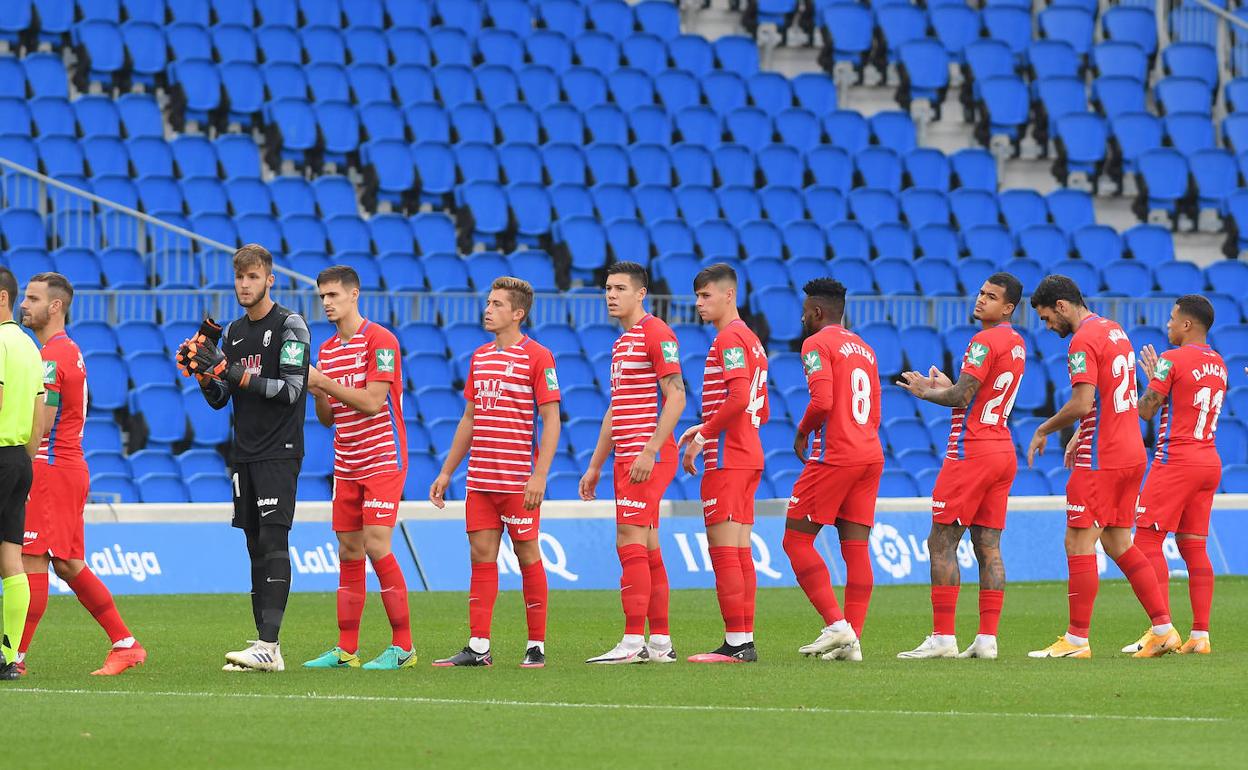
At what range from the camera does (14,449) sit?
35.0ft

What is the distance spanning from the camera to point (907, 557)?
1989 cm

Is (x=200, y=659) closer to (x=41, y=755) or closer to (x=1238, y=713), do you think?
(x=41, y=755)

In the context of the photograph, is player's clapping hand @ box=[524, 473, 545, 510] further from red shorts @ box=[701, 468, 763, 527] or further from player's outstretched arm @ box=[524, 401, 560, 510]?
red shorts @ box=[701, 468, 763, 527]

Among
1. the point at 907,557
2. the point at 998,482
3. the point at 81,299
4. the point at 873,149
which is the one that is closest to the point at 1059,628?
the point at 998,482

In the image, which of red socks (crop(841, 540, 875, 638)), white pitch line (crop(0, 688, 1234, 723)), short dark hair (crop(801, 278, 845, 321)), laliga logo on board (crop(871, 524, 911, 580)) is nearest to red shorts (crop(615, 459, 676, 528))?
red socks (crop(841, 540, 875, 638))

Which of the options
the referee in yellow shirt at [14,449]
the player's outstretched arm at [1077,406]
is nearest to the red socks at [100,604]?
the referee in yellow shirt at [14,449]

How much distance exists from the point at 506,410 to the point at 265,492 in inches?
60.9

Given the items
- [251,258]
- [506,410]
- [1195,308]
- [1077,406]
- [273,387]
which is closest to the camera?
[273,387]

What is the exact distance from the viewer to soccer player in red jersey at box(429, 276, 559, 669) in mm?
11609

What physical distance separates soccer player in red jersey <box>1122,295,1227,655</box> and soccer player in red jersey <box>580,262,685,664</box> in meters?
3.64

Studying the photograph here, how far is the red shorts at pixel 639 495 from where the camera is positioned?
11680mm

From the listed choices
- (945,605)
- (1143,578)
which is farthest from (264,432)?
(1143,578)

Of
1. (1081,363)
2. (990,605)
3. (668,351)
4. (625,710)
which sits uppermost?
(668,351)

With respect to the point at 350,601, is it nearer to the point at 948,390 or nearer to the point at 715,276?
the point at 715,276
